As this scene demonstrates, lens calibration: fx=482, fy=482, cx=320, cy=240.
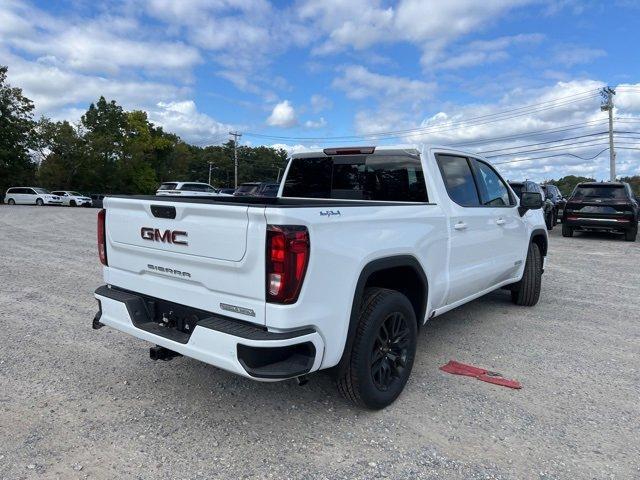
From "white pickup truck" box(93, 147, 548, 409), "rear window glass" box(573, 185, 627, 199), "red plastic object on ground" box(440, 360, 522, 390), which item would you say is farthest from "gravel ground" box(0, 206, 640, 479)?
"rear window glass" box(573, 185, 627, 199)

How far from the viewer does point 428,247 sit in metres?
3.68

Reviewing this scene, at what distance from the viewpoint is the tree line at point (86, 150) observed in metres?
45.6

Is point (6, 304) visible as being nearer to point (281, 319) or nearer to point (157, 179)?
point (281, 319)

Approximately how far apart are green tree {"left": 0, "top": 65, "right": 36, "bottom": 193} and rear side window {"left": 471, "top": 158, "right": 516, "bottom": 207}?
1963 inches

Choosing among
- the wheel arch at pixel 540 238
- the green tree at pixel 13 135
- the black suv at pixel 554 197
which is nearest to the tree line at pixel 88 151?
the green tree at pixel 13 135

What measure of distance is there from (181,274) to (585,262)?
959cm

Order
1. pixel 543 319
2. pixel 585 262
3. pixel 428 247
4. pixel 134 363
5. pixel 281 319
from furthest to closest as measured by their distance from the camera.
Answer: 1. pixel 585 262
2. pixel 543 319
3. pixel 134 363
4. pixel 428 247
5. pixel 281 319

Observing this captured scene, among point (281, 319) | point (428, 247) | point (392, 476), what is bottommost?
point (392, 476)

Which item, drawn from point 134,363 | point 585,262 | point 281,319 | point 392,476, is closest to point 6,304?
point 134,363

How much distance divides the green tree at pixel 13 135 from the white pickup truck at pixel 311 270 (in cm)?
4973

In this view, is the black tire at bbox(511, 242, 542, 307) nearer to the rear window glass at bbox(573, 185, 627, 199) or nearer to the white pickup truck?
the white pickup truck

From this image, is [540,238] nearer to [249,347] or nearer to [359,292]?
[359,292]

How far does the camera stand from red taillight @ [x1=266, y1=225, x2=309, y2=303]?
8.29 feet

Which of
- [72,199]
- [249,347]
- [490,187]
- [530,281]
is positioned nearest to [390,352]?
[249,347]
